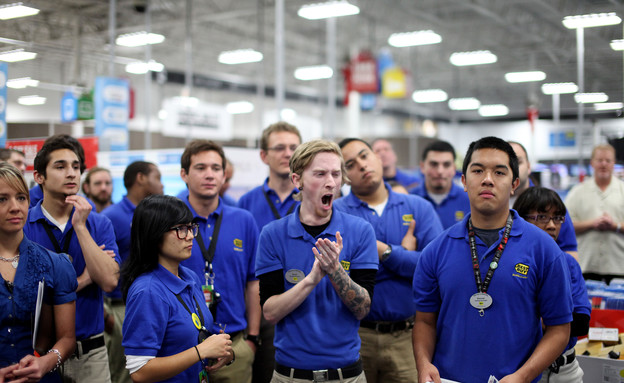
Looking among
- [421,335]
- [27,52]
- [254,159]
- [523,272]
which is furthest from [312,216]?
[254,159]

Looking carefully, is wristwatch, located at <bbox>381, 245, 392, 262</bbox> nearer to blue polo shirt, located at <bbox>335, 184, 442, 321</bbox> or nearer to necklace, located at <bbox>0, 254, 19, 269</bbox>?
blue polo shirt, located at <bbox>335, 184, 442, 321</bbox>

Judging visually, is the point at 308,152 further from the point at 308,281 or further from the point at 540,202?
the point at 540,202

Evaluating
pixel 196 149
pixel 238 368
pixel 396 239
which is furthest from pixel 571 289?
pixel 196 149

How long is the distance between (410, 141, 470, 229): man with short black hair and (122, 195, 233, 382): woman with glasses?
7.78 feet

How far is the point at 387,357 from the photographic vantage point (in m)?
2.96

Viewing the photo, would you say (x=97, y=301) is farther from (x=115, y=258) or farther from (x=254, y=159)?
(x=254, y=159)

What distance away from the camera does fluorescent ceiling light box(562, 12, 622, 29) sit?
A: 7.92 m

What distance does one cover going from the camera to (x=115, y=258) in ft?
9.96

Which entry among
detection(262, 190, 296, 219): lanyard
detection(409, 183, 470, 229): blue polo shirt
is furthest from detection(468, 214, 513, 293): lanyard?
detection(409, 183, 470, 229): blue polo shirt

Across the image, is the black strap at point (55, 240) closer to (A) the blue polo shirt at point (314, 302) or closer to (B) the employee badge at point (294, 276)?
(A) the blue polo shirt at point (314, 302)

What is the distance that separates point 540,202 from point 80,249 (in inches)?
94.2

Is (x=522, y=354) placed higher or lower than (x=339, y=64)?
lower

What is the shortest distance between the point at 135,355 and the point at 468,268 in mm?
1291

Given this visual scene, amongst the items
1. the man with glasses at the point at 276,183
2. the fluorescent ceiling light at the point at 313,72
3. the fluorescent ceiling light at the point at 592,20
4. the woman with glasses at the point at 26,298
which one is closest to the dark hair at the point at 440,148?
the man with glasses at the point at 276,183
